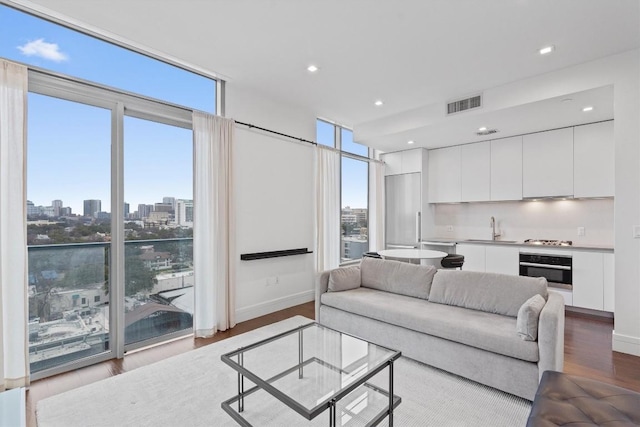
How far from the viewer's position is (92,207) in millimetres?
2822

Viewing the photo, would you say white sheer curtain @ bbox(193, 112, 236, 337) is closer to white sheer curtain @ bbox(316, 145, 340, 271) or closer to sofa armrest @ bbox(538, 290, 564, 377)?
white sheer curtain @ bbox(316, 145, 340, 271)

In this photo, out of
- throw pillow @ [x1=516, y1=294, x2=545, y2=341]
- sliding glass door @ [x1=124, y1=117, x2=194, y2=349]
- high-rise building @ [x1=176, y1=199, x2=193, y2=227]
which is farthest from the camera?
high-rise building @ [x1=176, y1=199, x2=193, y2=227]

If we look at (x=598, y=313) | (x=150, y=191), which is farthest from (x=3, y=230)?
(x=598, y=313)

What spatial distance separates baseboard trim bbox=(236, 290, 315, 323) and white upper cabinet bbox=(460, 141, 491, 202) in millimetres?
3232

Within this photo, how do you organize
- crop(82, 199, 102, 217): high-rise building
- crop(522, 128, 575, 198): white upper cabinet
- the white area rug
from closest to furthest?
the white area rug < crop(82, 199, 102, 217): high-rise building < crop(522, 128, 575, 198): white upper cabinet

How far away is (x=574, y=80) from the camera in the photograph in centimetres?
329

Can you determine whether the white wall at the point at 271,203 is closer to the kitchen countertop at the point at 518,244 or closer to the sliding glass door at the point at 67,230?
the sliding glass door at the point at 67,230

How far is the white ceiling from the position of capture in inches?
95.7

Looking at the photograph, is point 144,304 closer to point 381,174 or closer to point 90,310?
point 90,310

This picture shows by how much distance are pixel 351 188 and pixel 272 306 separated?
8.84ft

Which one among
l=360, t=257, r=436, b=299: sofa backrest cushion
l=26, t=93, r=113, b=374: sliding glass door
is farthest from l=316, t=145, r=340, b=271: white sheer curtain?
l=26, t=93, r=113, b=374: sliding glass door

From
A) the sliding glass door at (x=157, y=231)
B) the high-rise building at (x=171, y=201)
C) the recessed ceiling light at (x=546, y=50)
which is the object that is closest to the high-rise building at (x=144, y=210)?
the sliding glass door at (x=157, y=231)

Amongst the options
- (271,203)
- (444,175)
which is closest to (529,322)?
(271,203)

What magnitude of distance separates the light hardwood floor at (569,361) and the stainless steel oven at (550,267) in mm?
571
